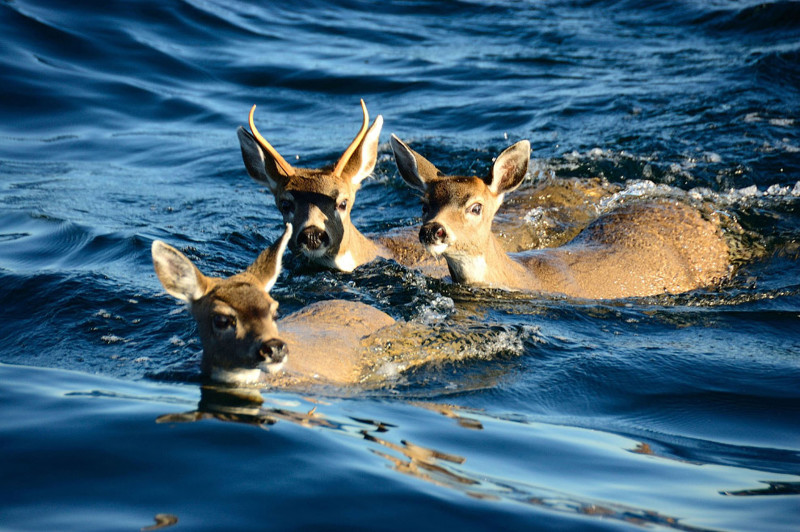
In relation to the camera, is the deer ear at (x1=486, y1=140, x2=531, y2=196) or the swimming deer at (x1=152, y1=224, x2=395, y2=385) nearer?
the swimming deer at (x1=152, y1=224, x2=395, y2=385)

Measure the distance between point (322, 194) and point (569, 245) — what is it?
2679mm

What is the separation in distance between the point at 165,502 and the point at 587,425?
2.71 m

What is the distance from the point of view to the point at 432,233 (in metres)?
7.87

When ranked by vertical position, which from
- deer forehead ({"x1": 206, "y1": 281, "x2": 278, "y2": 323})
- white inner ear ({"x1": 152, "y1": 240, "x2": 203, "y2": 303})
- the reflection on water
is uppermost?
white inner ear ({"x1": 152, "y1": 240, "x2": 203, "y2": 303})

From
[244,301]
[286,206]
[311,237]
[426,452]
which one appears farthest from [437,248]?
[426,452]

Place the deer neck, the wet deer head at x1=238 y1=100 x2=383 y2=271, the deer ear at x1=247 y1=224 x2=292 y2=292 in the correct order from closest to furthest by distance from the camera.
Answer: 1. the deer ear at x1=247 y1=224 x2=292 y2=292
2. the wet deer head at x1=238 y1=100 x2=383 y2=271
3. the deer neck

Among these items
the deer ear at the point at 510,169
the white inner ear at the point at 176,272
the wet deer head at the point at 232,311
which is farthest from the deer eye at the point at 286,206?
the white inner ear at the point at 176,272

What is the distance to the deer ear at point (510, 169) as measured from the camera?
27.4 feet

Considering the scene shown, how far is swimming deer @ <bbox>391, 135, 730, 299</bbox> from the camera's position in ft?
26.9

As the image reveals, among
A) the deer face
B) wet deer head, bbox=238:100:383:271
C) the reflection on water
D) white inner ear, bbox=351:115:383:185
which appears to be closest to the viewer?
the reflection on water

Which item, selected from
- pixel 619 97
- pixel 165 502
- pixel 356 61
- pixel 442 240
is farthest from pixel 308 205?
pixel 356 61

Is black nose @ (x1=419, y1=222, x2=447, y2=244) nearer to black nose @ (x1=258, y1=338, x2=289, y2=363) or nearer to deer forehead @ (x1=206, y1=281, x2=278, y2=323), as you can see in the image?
deer forehead @ (x1=206, y1=281, x2=278, y2=323)

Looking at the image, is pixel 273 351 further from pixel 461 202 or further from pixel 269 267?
pixel 461 202

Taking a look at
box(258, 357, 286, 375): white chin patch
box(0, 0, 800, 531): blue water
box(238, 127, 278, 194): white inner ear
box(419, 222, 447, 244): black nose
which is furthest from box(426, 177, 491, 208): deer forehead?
box(258, 357, 286, 375): white chin patch
